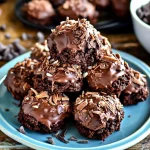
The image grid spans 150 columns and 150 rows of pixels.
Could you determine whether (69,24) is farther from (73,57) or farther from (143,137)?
(143,137)

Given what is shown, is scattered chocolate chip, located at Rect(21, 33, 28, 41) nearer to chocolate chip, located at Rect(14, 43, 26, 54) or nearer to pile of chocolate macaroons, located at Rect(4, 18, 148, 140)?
chocolate chip, located at Rect(14, 43, 26, 54)

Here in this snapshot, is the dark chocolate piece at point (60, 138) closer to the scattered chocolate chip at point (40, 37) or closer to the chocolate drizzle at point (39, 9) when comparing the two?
the scattered chocolate chip at point (40, 37)

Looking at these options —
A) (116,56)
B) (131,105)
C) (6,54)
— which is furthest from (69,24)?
(6,54)

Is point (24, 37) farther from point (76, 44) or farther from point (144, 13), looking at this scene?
point (76, 44)

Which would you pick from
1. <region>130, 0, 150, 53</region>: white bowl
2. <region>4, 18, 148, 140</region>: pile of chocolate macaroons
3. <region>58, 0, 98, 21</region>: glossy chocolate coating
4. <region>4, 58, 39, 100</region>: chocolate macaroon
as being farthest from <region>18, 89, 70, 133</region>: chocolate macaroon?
<region>58, 0, 98, 21</region>: glossy chocolate coating

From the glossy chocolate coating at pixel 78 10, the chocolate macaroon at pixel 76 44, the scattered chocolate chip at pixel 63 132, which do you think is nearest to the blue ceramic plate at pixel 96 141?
the scattered chocolate chip at pixel 63 132
